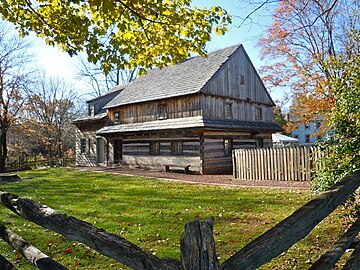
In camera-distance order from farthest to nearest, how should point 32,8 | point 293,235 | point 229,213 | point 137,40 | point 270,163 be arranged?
point 270,163
point 229,213
point 137,40
point 32,8
point 293,235


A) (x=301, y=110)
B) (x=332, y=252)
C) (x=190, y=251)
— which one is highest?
(x=301, y=110)

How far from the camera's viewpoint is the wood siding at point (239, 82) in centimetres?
1909

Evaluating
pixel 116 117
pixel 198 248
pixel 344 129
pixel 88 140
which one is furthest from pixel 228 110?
pixel 198 248

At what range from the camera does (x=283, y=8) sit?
18953 millimetres

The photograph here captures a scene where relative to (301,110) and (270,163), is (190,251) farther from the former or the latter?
(301,110)

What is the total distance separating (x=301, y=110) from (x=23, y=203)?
23.6 meters

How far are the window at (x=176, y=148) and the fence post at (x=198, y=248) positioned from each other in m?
17.2

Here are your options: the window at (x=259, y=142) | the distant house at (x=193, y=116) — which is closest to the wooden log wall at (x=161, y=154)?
the distant house at (x=193, y=116)

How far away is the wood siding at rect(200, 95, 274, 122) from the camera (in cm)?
1829

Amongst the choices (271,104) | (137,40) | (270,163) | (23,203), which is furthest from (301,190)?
(271,104)

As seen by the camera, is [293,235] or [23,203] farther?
[23,203]

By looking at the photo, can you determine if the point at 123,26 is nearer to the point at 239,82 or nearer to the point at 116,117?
the point at 239,82

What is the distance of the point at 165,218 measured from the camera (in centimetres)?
711

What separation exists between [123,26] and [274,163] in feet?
33.8
